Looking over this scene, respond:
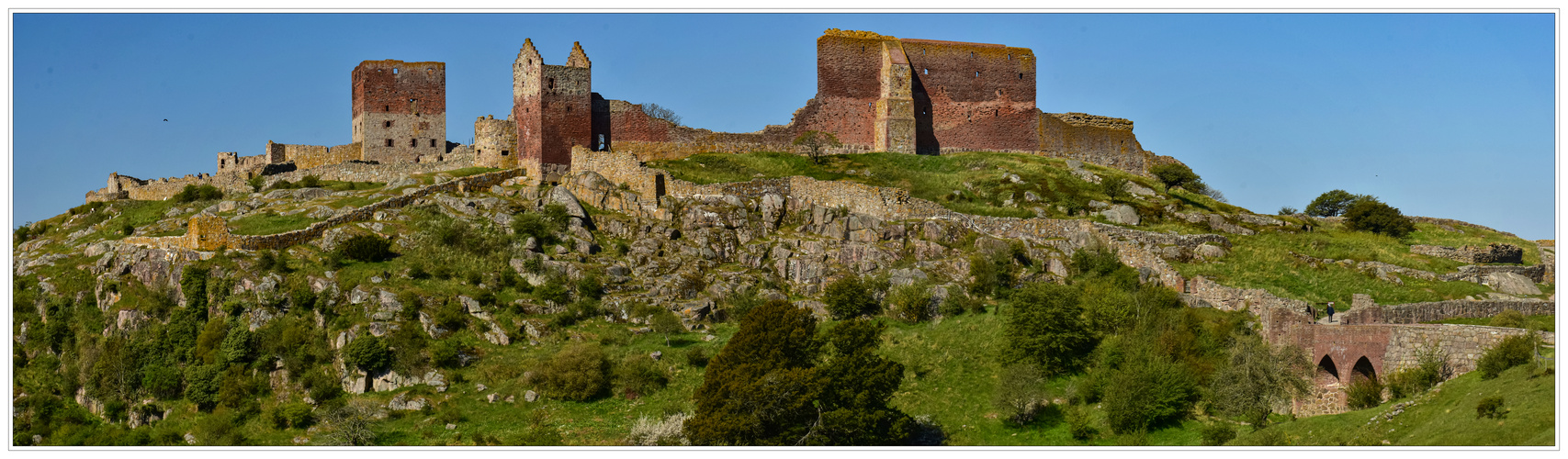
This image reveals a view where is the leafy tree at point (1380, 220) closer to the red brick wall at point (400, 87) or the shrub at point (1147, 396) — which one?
the shrub at point (1147, 396)

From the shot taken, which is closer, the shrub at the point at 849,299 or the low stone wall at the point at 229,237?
the shrub at the point at 849,299

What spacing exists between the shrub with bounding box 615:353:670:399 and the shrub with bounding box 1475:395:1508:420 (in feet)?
62.9

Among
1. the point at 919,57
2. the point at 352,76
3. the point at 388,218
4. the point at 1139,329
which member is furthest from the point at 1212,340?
the point at 352,76

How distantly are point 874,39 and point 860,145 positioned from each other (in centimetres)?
487

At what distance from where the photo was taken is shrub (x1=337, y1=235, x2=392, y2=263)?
152ft

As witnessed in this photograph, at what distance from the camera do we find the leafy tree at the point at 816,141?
2450 inches

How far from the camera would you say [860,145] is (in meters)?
64.2

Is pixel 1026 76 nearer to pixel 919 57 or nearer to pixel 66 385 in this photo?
pixel 919 57

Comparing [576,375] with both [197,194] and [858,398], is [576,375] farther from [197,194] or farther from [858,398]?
[197,194]

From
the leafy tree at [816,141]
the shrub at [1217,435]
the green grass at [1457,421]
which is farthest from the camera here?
the leafy tree at [816,141]

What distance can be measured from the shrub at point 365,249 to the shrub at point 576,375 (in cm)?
916

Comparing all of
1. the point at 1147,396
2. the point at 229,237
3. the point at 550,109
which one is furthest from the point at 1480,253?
the point at 229,237

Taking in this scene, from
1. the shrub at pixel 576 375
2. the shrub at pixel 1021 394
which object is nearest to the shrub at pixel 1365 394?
the shrub at pixel 1021 394

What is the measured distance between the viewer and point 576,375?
3897cm
